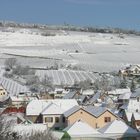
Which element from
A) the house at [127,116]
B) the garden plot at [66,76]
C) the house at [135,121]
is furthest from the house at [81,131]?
the garden plot at [66,76]

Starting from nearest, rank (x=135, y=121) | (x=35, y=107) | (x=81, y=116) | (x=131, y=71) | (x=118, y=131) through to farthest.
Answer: (x=118, y=131)
(x=135, y=121)
(x=81, y=116)
(x=35, y=107)
(x=131, y=71)

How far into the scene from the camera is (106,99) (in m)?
59.6

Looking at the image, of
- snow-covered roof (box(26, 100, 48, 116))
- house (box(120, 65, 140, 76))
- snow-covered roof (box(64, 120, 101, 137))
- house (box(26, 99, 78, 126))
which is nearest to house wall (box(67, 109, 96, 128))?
house (box(26, 99, 78, 126))

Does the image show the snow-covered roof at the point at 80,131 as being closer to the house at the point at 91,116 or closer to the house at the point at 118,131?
the house at the point at 118,131

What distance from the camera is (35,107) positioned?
45875 millimetres

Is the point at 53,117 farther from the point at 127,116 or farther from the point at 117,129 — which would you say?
the point at 117,129

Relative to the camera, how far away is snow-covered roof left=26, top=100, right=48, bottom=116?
4484 centimetres

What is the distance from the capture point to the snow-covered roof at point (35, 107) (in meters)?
44.8

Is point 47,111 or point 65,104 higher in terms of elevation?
point 47,111

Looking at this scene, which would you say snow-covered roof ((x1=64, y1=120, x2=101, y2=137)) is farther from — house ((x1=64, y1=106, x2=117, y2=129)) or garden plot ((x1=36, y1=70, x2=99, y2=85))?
garden plot ((x1=36, y1=70, x2=99, y2=85))

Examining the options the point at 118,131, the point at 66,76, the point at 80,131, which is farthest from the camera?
A: the point at 66,76

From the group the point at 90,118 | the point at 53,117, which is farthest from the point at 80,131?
the point at 53,117

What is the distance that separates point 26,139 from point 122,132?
1127 cm

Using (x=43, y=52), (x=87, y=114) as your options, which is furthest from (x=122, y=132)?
(x=43, y=52)
